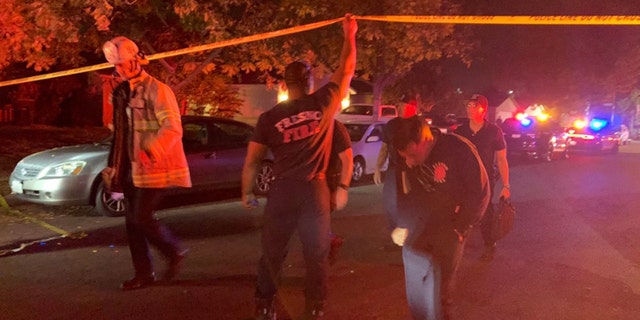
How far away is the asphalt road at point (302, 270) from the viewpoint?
17.0 ft

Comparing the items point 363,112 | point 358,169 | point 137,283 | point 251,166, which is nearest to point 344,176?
point 251,166

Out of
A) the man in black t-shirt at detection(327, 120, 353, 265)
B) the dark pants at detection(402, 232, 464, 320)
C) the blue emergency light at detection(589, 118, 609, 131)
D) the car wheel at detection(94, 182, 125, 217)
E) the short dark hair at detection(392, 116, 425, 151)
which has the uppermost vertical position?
the short dark hair at detection(392, 116, 425, 151)

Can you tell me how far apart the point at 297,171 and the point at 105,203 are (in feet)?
17.6

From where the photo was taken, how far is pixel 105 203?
8859mm

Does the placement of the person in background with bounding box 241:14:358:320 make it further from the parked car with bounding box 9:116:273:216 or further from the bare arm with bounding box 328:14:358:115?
the parked car with bounding box 9:116:273:216

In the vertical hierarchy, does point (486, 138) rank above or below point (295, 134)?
below

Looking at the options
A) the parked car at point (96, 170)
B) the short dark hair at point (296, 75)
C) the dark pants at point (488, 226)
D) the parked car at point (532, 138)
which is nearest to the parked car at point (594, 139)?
the parked car at point (532, 138)

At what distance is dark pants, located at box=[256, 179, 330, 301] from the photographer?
4363 mm

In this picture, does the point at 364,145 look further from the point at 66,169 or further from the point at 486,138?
the point at 486,138

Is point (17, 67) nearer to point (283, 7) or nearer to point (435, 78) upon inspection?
point (283, 7)

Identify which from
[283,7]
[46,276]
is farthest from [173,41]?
[46,276]

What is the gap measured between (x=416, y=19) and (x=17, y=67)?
67.5 ft

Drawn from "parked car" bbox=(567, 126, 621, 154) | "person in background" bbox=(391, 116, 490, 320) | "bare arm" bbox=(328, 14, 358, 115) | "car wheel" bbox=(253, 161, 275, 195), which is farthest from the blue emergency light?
"person in background" bbox=(391, 116, 490, 320)

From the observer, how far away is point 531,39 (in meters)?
30.0
